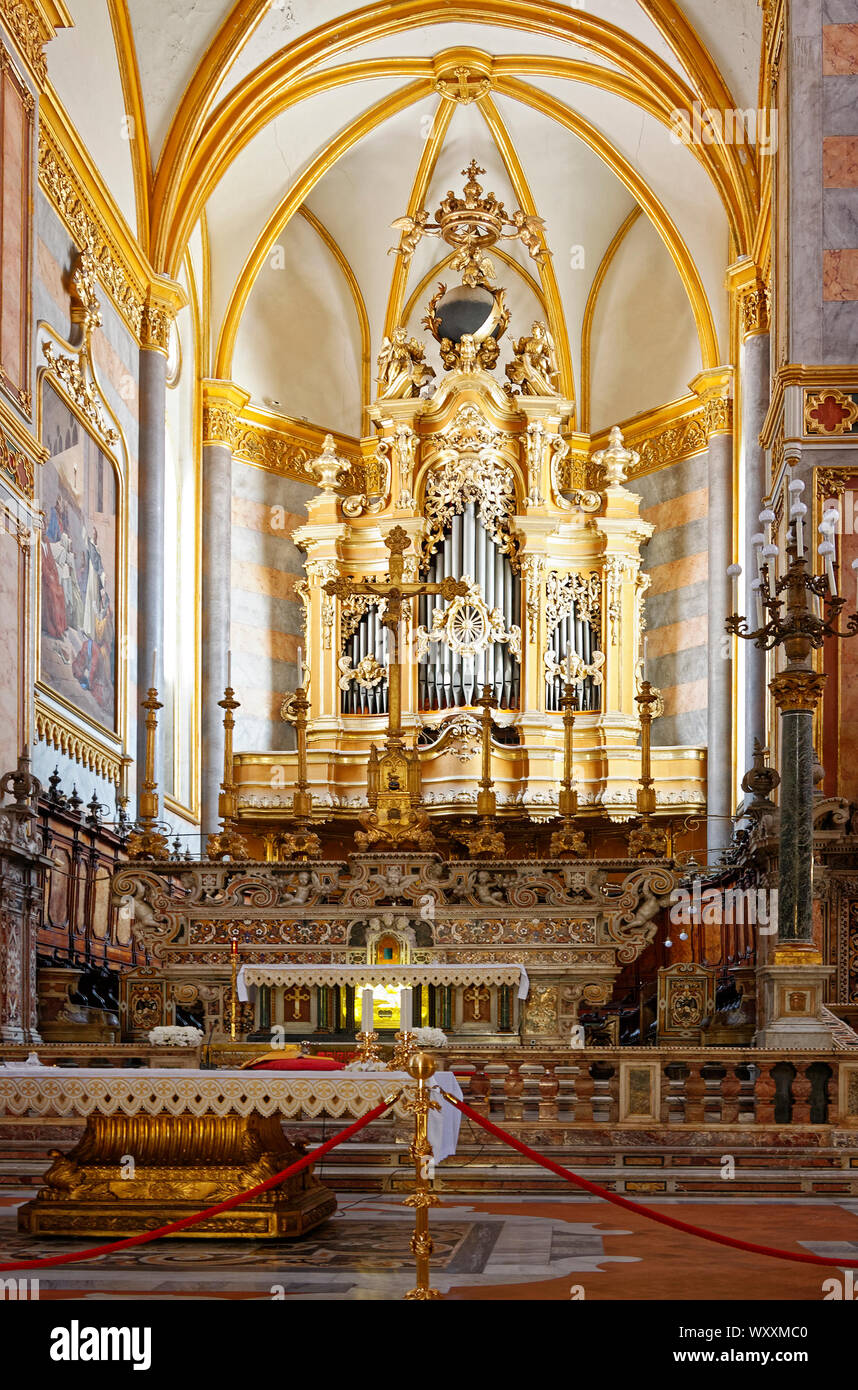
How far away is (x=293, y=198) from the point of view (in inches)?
926

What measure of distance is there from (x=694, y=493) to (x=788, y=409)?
876 centimetres

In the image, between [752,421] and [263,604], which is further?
[263,604]

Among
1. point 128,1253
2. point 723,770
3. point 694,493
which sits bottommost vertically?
point 128,1253

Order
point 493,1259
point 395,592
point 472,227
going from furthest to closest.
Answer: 1. point 472,227
2. point 395,592
3. point 493,1259

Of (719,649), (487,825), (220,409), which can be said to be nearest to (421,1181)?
(487,825)

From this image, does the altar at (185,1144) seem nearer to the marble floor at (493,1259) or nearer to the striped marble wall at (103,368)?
the marble floor at (493,1259)

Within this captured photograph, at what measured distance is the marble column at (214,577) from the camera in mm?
22516

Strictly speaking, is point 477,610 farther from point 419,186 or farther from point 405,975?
point 405,975

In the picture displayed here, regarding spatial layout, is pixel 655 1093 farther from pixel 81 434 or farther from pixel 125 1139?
pixel 81 434

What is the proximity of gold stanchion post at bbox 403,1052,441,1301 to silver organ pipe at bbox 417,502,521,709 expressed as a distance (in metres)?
16.1

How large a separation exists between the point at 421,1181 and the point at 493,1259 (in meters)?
0.95

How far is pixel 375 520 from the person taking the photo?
23.0 metres

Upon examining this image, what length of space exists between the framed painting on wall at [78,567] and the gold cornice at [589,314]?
854 cm

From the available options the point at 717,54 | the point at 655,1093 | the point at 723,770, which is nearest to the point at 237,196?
the point at 717,54
